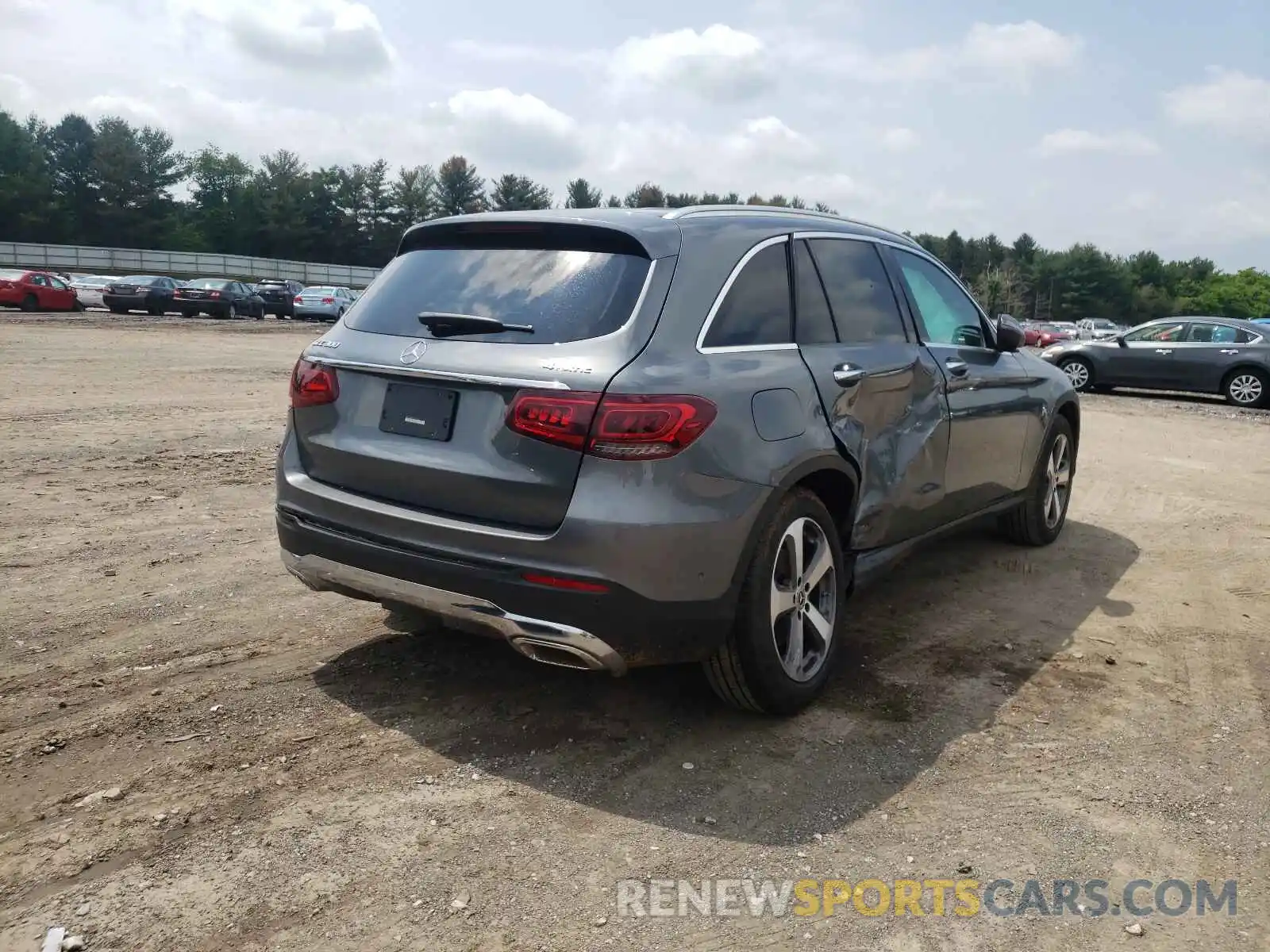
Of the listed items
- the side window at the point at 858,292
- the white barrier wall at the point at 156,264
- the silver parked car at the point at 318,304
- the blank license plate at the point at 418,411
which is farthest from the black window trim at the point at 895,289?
the white barrier wall at the point at 156,264

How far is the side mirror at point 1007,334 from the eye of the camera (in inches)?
220

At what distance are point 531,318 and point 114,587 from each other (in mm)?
2788

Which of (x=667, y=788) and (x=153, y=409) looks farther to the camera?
(x=153, y=409)

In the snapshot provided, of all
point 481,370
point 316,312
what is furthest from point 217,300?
point 481,370

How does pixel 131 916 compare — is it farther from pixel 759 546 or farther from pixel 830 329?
pixel 830 329

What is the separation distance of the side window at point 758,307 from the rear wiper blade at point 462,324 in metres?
0.65

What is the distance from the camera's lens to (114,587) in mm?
5074

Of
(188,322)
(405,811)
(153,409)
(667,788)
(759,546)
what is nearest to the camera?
(405,811)

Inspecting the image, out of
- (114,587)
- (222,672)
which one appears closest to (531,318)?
(222,672)

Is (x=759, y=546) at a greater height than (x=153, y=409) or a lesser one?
greater

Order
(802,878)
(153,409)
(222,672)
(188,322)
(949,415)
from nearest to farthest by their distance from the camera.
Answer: (802,878) < (222,672) < (949,415) < (153,409) < (188,322)

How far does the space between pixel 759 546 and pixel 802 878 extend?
1.11m

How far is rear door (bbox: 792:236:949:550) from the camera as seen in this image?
415 centimetres

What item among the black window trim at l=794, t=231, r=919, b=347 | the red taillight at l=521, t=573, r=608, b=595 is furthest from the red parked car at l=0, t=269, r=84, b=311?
the red taillight at l=521, t=573, r=608, b=595
